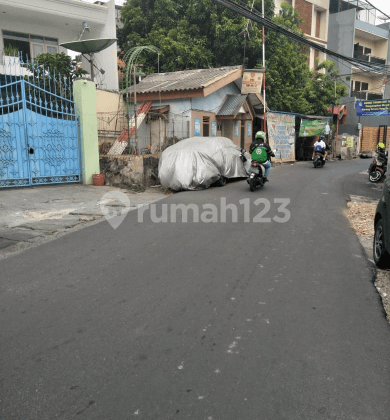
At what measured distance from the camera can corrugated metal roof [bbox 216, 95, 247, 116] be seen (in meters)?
18.8

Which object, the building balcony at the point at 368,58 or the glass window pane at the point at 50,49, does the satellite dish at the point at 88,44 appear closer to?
the glass window pane at the point at 50,49

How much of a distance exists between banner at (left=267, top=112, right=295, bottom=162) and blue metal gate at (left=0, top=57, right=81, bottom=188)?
42.9ft

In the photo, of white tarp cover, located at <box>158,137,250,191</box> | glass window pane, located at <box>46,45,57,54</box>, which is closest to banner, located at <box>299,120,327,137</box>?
white tarp cover, located at <box>158,137,250,191</box>

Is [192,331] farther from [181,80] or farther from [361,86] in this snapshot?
[361,86]

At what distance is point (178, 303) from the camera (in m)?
3.73

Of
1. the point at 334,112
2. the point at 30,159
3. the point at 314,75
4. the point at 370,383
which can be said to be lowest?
the point at 370,383

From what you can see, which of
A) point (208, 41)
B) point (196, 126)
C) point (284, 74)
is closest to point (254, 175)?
point (196, 126)

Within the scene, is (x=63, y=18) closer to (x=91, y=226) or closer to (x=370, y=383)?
(x=91, y=226)

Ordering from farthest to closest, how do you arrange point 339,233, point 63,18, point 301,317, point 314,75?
point 314,75, point 63,18, point 339,233, point 301,317

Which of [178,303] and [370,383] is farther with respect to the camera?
[178,303]

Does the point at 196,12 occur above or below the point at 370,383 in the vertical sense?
above

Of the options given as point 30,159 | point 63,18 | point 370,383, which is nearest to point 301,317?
point 370,383

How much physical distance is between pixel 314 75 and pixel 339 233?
2562cm

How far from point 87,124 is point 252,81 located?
11241mm
